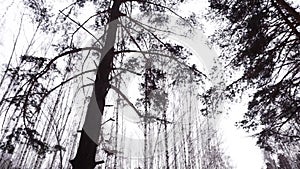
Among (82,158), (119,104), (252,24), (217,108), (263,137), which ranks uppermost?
(252,24)

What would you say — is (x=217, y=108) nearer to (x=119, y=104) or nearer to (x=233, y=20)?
(x=233, y=20)

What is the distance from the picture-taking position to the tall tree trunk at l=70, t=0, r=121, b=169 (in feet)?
8.84

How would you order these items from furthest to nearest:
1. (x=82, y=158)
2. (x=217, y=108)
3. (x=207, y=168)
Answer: (x=207, y=168)
(x=217, y=108)
(x=82, y=158)

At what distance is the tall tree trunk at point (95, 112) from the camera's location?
269 cm

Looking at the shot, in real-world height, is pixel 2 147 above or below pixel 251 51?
below

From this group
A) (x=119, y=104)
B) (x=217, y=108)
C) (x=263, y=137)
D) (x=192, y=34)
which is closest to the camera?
(x=119, y=104)

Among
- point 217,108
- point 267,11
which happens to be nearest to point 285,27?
point 267,11

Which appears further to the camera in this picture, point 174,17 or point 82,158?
point 174,17

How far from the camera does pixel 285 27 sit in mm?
4543

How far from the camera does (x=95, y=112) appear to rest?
304 cm

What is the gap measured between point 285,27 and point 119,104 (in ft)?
13.2

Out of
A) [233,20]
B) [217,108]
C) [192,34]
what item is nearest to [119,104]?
[192,34]

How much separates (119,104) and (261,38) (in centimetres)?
337

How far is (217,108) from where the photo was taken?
18.1ft
